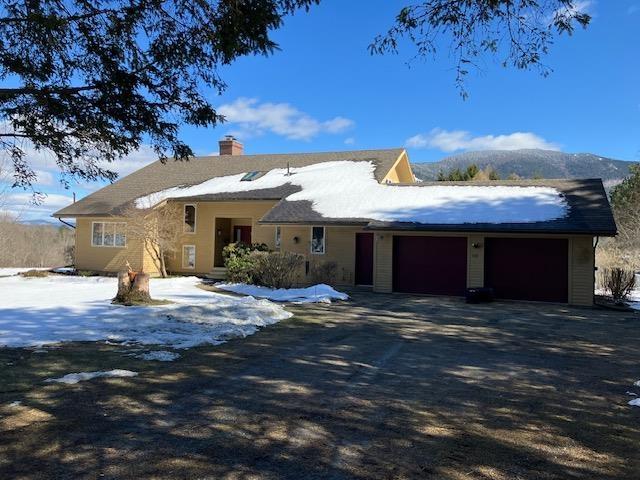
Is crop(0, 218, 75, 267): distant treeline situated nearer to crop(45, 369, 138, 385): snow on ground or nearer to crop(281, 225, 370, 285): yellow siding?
crop(281, 225, 370, 285): yellow siding

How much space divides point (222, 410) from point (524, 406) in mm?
3085

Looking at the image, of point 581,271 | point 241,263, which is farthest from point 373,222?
point 581,271

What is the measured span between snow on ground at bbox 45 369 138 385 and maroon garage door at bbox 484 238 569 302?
13.0 metres

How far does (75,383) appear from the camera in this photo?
5.46 meters

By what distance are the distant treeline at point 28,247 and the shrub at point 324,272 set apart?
58.5ft

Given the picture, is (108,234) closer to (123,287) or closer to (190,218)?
(190,218)

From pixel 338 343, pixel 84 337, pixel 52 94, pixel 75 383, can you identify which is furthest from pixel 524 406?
pixel 84 337

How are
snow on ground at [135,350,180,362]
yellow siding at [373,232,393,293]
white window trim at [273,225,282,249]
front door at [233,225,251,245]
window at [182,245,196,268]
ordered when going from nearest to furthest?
snow on ground at [135,350,180,362], yellow siding at [373,232,393,293], white window trim at [273,225,282,249], window at [182,245,196,268], front door at [233,225,251,245]

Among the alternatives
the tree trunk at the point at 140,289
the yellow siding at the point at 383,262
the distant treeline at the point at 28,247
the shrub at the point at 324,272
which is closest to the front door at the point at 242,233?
the shrub at the point at 324,272

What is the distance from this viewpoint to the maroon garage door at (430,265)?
16.7m

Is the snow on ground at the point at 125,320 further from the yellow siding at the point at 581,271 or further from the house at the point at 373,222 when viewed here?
the yellow siding at the point at 581,271

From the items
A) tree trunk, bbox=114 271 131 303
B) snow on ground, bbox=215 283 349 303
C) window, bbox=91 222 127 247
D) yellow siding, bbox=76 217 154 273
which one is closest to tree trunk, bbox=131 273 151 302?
tree trunk, bbox=114 271 131 303

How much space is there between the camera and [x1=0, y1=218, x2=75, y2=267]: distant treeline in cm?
3044

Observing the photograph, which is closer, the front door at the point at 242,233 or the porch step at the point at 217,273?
the porch step at the point at 217,273
